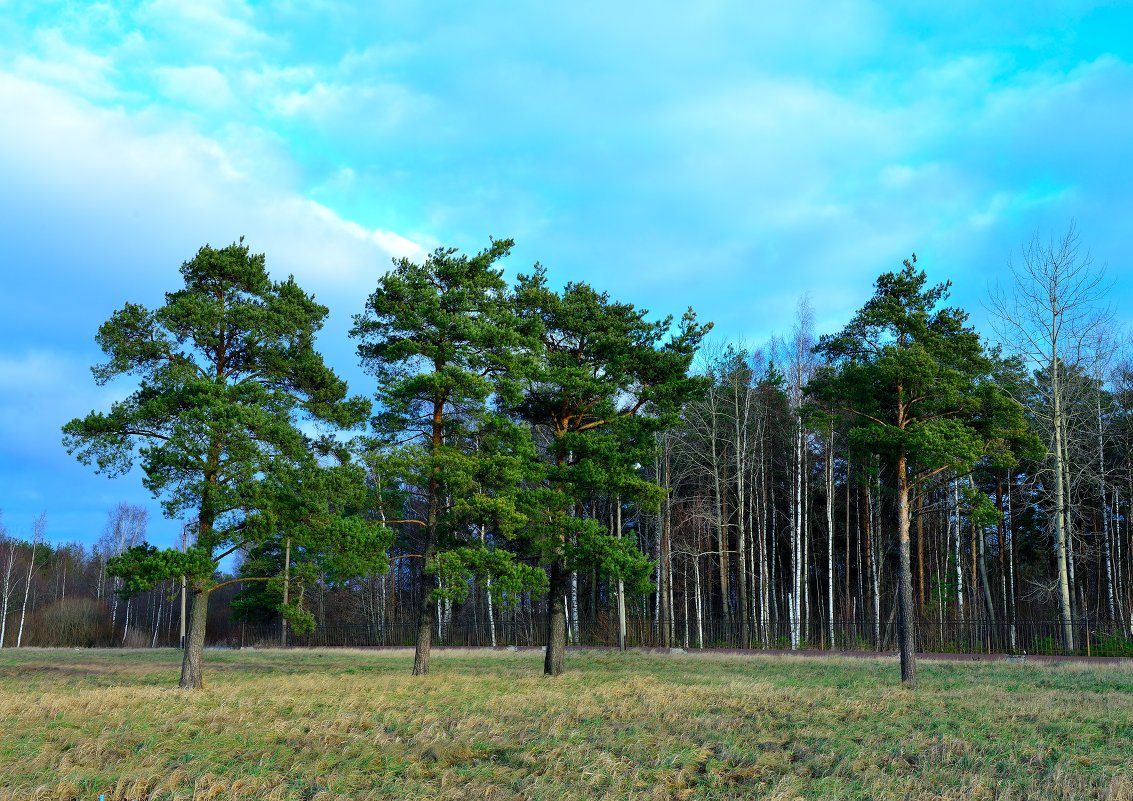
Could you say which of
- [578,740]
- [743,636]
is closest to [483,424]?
[578,740]

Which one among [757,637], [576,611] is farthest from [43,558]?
[757,637]

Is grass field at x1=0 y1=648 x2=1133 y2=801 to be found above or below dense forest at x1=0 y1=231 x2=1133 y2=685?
below

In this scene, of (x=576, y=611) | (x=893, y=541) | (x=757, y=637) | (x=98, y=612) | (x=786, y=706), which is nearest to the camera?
(x=786, y=706)

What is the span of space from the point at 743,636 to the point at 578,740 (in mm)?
A: 22910

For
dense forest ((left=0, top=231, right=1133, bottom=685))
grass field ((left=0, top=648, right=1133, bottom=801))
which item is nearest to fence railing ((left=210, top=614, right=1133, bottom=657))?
dense forest ((left=0, top=231, right=1133, bottom=685))

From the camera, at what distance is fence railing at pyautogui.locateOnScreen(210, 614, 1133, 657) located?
86.0ft

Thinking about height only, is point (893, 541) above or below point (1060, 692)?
above

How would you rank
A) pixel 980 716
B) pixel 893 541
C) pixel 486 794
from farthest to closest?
pixel 893 541, pixel 980 716, pixel 486 794

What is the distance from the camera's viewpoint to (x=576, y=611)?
119 ft

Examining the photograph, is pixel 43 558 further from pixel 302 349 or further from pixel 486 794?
pixel 486 794

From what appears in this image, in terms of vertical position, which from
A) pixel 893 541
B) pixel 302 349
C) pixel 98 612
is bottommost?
pixel 98 612

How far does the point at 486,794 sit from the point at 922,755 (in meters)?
5.03

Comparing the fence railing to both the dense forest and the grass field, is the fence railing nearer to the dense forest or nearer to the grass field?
the dense forest

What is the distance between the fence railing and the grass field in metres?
9.46
